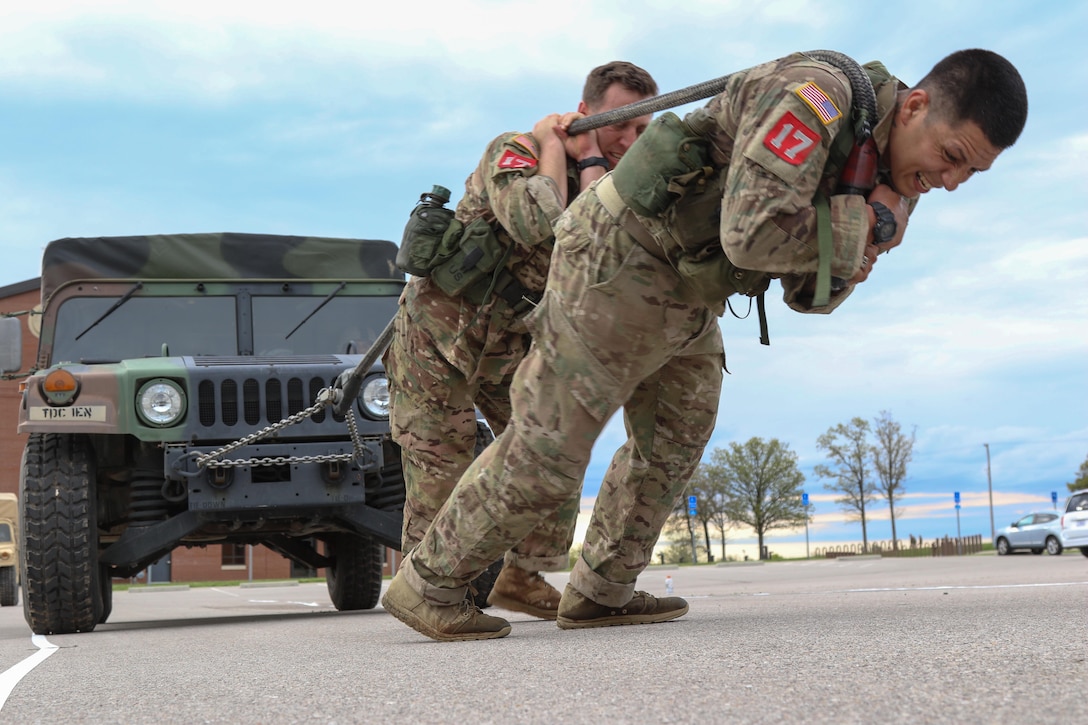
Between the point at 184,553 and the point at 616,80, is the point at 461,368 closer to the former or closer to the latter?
the point at 616,80

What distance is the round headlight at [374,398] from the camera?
22.4ft

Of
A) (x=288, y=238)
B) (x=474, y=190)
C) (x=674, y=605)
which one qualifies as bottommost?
(x=674, y=605)

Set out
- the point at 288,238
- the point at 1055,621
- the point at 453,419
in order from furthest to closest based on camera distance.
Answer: the point at 288,238 → the point at 453,419 → the point at 1055,621

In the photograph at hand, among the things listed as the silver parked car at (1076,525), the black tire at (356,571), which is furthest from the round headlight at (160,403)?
the silver parked car at (1076,525)

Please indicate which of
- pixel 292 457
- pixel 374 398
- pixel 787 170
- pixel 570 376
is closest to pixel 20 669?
pixel 570 376

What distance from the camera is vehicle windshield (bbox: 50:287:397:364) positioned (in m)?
7.53

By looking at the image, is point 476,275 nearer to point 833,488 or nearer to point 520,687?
point 520,687

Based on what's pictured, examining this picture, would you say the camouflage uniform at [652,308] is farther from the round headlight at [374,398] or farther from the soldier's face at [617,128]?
the round headlight at [374,398]

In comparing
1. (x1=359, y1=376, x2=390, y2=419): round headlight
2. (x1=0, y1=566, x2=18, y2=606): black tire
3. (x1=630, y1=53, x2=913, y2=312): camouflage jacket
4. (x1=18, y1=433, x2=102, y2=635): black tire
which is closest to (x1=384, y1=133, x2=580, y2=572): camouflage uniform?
(x1=630, y1=53, x2=913, y2=312): camouflage jacket

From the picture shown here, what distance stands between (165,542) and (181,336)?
5.34ft

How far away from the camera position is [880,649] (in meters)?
2.69

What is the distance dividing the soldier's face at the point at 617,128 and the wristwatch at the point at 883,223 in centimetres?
129

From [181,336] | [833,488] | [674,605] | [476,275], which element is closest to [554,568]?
[674,605]

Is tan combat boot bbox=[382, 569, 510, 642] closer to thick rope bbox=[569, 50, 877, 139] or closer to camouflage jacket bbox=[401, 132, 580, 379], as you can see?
camouflage jacket bbox=[401, 132, 580, 379]
